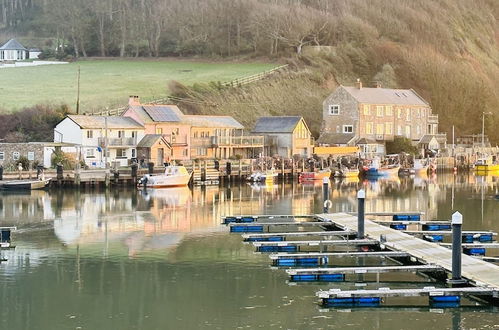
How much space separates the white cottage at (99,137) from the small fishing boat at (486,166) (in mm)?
39392

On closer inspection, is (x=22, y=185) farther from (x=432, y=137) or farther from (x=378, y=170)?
(x=432, y=137)

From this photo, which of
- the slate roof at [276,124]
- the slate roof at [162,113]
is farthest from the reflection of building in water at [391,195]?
the slate roof at [162,113]

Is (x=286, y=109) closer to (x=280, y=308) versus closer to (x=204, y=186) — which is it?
(x=204, y=186)

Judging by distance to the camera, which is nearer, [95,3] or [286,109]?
[286,109]

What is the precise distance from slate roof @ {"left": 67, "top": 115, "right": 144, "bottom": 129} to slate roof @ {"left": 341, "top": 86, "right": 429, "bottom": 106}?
99.1ft

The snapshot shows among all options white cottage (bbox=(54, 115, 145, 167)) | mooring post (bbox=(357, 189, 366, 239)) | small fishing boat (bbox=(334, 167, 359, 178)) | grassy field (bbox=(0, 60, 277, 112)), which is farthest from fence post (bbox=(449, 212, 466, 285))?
grassy field (bbox=(0, 60, 277, 112))

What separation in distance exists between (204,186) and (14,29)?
79.2 metres

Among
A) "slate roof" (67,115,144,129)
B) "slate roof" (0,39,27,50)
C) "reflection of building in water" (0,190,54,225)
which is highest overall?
"slate roof" (0,39,27,50)

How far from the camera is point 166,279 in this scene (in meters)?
35.1

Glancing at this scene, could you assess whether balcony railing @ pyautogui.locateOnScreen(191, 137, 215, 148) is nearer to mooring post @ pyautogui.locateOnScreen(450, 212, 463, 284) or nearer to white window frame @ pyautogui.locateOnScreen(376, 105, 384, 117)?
white window frame @ pyautogui.locateOnScreen(376, 105, 384, 117)

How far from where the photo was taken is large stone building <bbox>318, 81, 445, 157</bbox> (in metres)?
104

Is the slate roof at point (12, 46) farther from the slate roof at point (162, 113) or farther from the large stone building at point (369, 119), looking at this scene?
the slate roof at point (162, 113)

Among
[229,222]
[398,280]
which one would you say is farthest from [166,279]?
[229,222]

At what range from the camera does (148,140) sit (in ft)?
267
